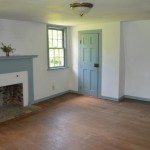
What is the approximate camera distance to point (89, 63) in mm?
5699

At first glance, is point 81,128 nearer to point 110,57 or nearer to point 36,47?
point 110,57

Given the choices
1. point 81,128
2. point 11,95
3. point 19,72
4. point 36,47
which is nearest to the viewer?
point 81,128

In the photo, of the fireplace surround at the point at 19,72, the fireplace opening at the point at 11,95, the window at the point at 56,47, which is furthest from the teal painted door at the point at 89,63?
the fireplace opening at the point at 11,95

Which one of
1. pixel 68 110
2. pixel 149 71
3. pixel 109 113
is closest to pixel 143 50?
pixel 149 71

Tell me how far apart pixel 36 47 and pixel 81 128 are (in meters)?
2.59

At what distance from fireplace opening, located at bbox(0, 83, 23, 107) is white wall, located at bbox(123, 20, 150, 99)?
3.03m

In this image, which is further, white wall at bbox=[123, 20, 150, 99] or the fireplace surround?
white wall at bbox=[123, 20, 150, 99]

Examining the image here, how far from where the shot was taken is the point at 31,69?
4887mm


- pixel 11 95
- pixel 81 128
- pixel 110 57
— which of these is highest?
pixel 110 57

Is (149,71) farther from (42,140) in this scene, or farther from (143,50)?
(42,140)

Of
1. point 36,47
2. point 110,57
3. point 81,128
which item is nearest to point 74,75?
point 110,57

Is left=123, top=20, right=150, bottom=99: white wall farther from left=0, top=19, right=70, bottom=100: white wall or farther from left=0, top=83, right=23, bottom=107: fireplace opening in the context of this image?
left=0, top=83, right=23, bottom=107: fireplace opening

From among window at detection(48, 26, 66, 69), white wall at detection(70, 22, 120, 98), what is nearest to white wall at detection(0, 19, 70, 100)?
window at detection(48, 26, 66, 69)

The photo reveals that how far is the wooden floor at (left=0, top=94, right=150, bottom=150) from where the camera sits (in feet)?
9.72
